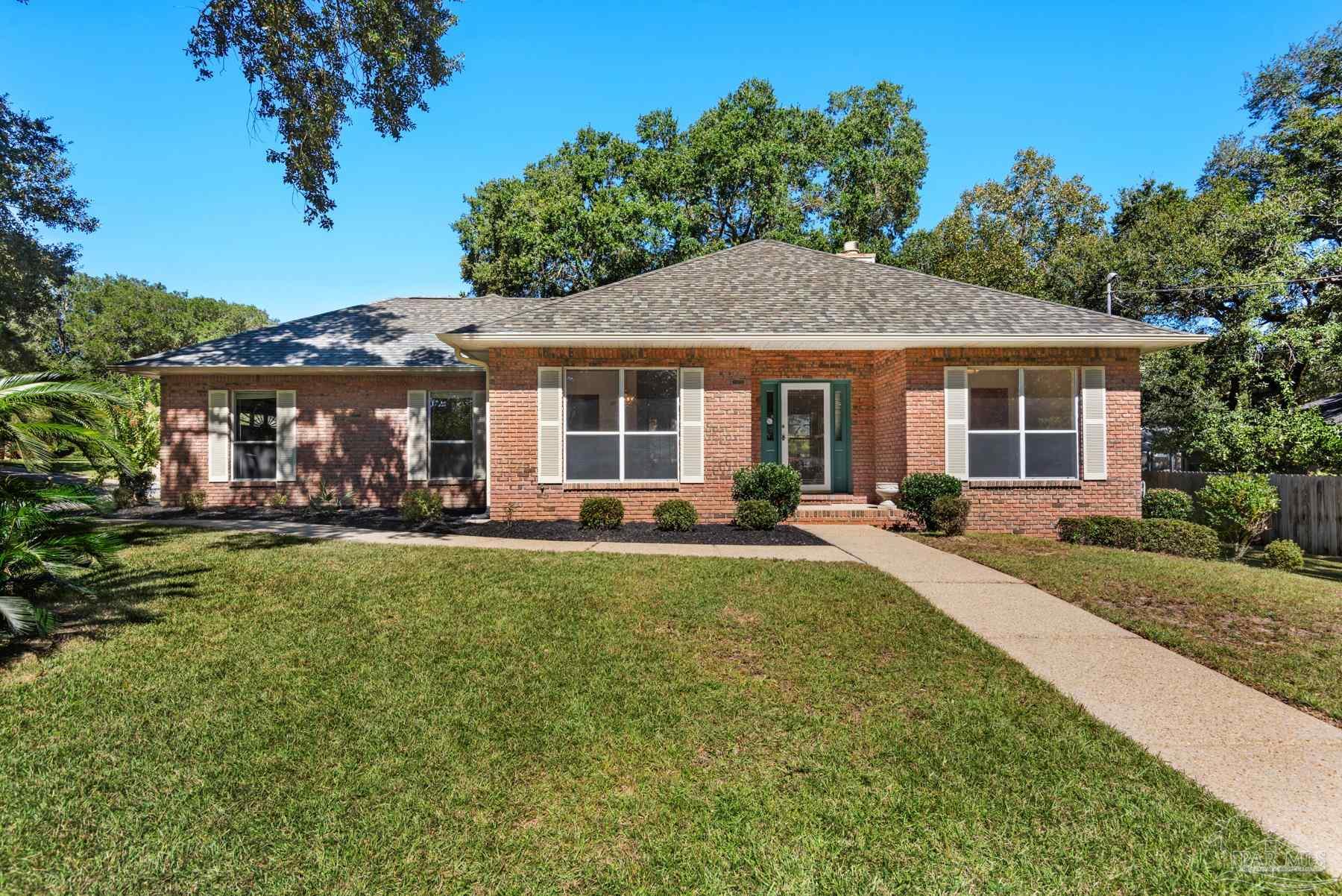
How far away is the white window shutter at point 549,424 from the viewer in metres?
10.6

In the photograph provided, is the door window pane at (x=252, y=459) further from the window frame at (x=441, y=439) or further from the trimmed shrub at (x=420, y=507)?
the trimmed shrub at (x=420, y=507)

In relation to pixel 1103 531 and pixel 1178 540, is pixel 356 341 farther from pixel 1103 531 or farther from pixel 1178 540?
pixel 1178 540

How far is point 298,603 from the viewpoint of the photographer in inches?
220

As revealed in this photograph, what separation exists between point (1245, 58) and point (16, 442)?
3299cm

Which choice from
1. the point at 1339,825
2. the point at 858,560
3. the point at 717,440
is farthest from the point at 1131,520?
the point at 1339,825

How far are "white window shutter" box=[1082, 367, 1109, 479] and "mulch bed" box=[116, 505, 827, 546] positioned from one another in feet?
17.2

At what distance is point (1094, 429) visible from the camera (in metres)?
10.8

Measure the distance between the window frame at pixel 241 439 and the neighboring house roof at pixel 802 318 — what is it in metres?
5.48

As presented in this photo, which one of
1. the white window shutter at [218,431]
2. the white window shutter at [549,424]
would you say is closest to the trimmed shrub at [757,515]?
the white window shutter at [549,424]

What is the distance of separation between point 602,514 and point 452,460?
5.17m

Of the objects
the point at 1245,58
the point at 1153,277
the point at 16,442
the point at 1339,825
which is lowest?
the point at 1339,825

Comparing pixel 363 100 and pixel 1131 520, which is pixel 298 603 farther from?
pixel 1131 520

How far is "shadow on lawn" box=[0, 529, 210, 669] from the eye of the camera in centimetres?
457

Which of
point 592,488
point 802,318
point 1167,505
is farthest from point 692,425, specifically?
point 1167,505
